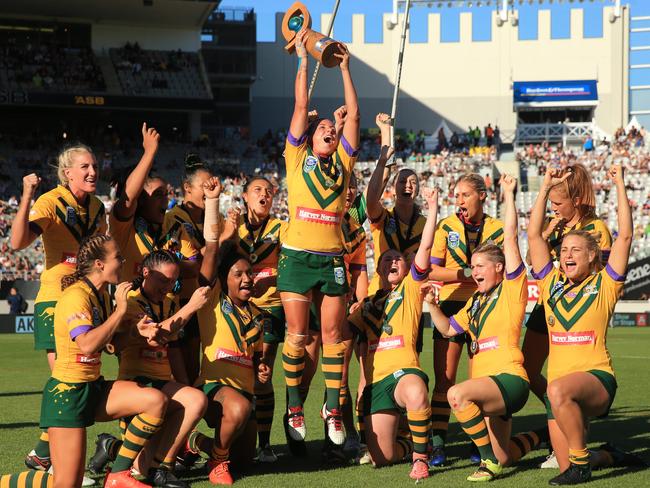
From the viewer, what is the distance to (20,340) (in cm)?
2117

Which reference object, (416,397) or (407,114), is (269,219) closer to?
(416,397)

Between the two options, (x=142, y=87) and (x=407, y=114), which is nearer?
(x=142, y=87)

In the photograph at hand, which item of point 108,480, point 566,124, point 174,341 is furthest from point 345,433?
point 566,124

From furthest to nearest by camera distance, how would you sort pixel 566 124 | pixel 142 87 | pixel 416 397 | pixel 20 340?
pixel 566 124
pixel 142 87
pixel 20 340
pixel 416 397

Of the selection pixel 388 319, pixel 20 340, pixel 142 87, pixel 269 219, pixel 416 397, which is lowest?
pixel 20 340

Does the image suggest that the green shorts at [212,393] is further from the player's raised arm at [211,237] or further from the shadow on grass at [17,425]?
the shadow on grass at [17,425]

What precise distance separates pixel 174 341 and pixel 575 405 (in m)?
2.64

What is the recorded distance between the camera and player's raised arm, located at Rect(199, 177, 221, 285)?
21.8 feet

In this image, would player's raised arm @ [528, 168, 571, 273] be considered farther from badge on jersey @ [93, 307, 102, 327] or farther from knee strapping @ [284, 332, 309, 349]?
badge on jersey @ [93, 307, 102, 327]

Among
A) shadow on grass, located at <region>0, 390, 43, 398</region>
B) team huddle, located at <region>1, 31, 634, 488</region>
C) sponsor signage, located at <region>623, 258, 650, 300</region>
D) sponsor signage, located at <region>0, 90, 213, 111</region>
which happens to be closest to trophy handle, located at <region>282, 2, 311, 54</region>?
team huddle, located at <region>1, 31, 634, 488</region>

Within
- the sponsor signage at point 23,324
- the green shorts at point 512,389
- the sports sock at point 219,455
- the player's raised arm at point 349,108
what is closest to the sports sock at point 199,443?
the sports sock at point 219,455

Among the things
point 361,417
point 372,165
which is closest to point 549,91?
point 372,165

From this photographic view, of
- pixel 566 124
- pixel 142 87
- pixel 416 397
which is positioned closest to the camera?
pixel 416 397

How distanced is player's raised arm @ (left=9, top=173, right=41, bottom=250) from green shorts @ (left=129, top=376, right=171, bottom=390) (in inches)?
43.9
